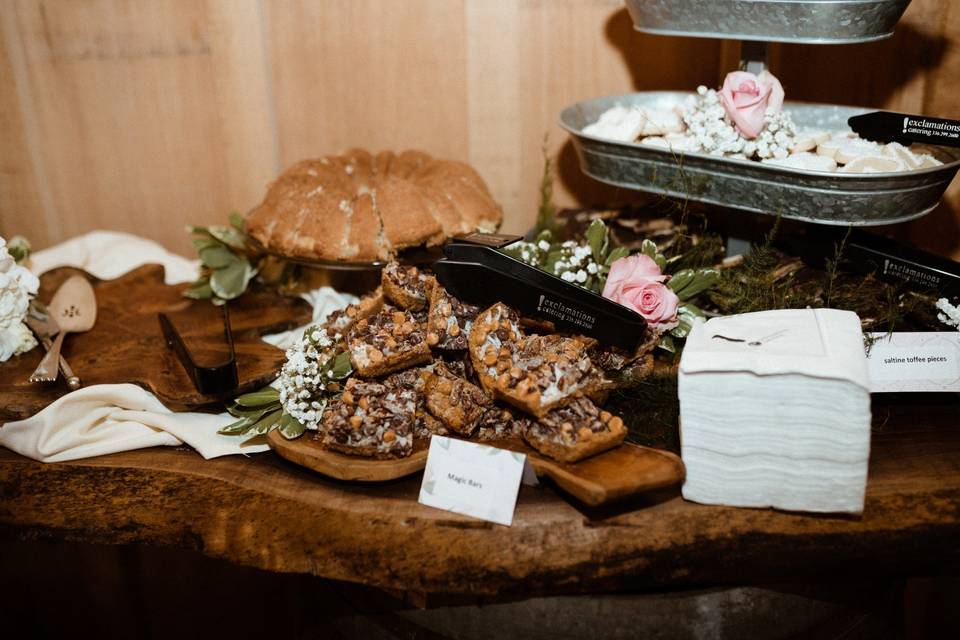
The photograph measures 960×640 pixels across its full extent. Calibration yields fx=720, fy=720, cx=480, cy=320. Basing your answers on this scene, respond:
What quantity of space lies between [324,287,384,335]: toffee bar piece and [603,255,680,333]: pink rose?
369mm

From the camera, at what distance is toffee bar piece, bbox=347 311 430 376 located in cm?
104

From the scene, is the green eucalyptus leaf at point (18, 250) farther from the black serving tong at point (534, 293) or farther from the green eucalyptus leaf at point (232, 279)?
the black serving tong at point (534, 293)

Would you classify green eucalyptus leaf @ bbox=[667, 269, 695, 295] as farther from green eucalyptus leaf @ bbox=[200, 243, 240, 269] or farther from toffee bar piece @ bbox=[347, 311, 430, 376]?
green eucalyptus leaf @ bbox=[200, 243, 240, 269]

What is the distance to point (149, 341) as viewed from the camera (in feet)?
4.51

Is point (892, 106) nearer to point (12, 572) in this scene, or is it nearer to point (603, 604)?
point (603, 604)

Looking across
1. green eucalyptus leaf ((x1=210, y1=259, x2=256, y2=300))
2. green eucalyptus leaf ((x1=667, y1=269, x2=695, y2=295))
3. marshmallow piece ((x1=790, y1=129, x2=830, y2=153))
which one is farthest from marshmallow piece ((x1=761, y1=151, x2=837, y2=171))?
green eucalyptus leaf ((x1=210, y1=259, x2=256, y2=300))

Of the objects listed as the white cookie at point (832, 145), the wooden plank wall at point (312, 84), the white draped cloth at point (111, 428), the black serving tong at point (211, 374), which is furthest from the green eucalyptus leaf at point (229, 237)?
the white cookie at point (832, 145)

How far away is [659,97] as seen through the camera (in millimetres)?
1564

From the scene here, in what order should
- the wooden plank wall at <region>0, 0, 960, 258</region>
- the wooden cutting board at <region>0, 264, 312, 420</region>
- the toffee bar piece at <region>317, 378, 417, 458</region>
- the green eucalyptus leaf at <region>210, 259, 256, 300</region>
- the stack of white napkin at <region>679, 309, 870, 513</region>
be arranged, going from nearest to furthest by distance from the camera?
the stack of white napkin at <region>679, 309, 870, 513</region> < the toffee bar piece at <region>317, 378, 417, 458</region> < the wooden cutting board at <region>0, 264, 312, 420</region> < the green eucalyptus leaf at <region>210, 259, 256, 300</region> < the wooden plank wall at <region>0, 0, 960, 258</region>

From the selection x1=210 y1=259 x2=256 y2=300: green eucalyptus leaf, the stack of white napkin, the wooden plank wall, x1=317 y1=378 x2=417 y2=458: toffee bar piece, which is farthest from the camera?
the wooden plank wall

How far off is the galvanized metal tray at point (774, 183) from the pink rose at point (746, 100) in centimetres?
9

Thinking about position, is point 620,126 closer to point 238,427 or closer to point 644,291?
point 644,291

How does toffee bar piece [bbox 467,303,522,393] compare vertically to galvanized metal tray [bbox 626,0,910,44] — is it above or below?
below

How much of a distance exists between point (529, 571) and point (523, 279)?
1.32 ft
